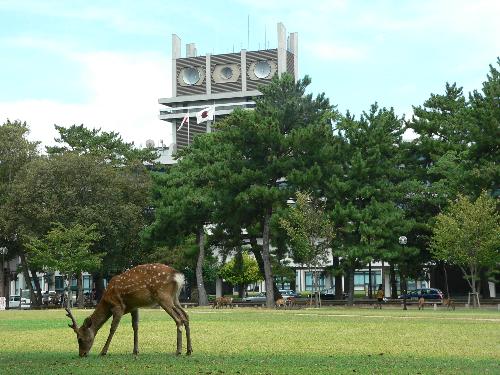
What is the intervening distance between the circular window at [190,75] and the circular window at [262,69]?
42.7 feet

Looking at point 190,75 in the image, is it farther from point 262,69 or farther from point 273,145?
point 273,145

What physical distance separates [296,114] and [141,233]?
1647 cm

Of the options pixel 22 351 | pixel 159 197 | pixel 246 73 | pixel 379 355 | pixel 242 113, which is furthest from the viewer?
pixel 246 73

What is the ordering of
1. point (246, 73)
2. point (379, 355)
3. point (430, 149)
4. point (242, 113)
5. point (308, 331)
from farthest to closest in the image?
1. point (246, 73)
2. point (430, 149)
3. point (242, 113)
4. point (308, 331)
5. point (379, 355)

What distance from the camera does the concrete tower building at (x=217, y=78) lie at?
164 meters

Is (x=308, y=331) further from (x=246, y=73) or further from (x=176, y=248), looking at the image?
(x=246, y=73)

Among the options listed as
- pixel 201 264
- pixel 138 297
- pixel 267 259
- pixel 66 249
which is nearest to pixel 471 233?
pixel 267 259

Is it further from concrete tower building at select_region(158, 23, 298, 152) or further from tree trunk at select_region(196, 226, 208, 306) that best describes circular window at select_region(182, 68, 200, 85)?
tree trunk at select_region(196, 226, 208, 306)

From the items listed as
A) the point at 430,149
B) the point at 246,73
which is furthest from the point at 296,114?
the point at 246,73

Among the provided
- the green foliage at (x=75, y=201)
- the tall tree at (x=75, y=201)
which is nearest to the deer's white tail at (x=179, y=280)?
the tall tree at (x=75, y=201)

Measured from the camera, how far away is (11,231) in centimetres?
6962

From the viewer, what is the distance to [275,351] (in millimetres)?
18234

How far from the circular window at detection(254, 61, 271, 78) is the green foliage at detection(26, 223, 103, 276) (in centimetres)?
10100

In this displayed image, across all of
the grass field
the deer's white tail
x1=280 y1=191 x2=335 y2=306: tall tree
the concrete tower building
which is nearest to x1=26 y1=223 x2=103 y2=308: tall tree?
x1=280 y1=191 x2=335 y2=306: tall tree
